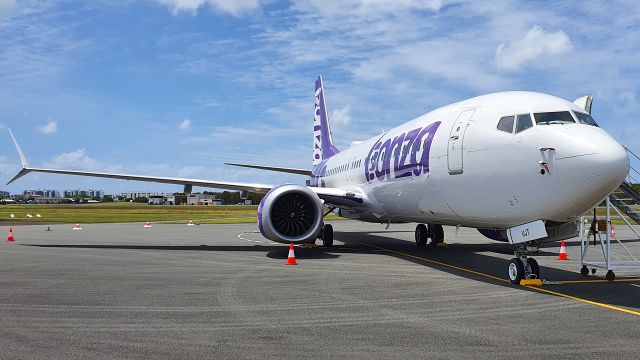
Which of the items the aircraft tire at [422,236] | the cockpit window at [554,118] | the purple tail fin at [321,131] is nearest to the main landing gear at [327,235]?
the aircraft tire at [422,236]

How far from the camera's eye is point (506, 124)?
413 inches

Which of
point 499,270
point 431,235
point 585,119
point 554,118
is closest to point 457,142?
point 554,118

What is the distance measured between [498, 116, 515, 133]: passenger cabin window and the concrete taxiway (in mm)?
2946

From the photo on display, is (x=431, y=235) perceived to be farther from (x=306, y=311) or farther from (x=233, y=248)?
(x=306, y=311)

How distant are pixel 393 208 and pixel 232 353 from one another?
10.9m

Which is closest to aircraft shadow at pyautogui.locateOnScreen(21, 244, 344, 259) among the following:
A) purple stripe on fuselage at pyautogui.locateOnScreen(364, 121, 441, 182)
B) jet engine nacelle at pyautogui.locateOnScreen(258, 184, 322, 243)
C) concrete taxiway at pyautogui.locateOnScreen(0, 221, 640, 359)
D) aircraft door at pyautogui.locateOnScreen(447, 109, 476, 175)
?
jet engine nacelle at pyautogui.locateOnScreen(258, 184, 322, 243)

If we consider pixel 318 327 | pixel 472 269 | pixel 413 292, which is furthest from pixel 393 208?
pixel 318 327

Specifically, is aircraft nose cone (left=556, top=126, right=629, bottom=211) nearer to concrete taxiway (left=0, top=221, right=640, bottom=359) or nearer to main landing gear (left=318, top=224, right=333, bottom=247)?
concrete taxiway (left=0, top=221, right=640, bottom=359)

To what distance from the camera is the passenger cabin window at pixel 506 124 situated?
1036cm

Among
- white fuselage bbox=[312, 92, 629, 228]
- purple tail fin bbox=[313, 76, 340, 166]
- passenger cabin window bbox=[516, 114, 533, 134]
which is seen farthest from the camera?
purple tail fin bbox=[313, 76, 340, 166]

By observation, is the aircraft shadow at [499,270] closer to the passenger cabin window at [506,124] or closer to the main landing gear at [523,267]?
the main landing gear at [523,267]

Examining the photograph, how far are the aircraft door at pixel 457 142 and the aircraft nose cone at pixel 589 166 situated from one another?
2.47 meters

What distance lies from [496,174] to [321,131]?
2066 centimetres

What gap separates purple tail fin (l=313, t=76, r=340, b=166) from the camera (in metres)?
29.7
